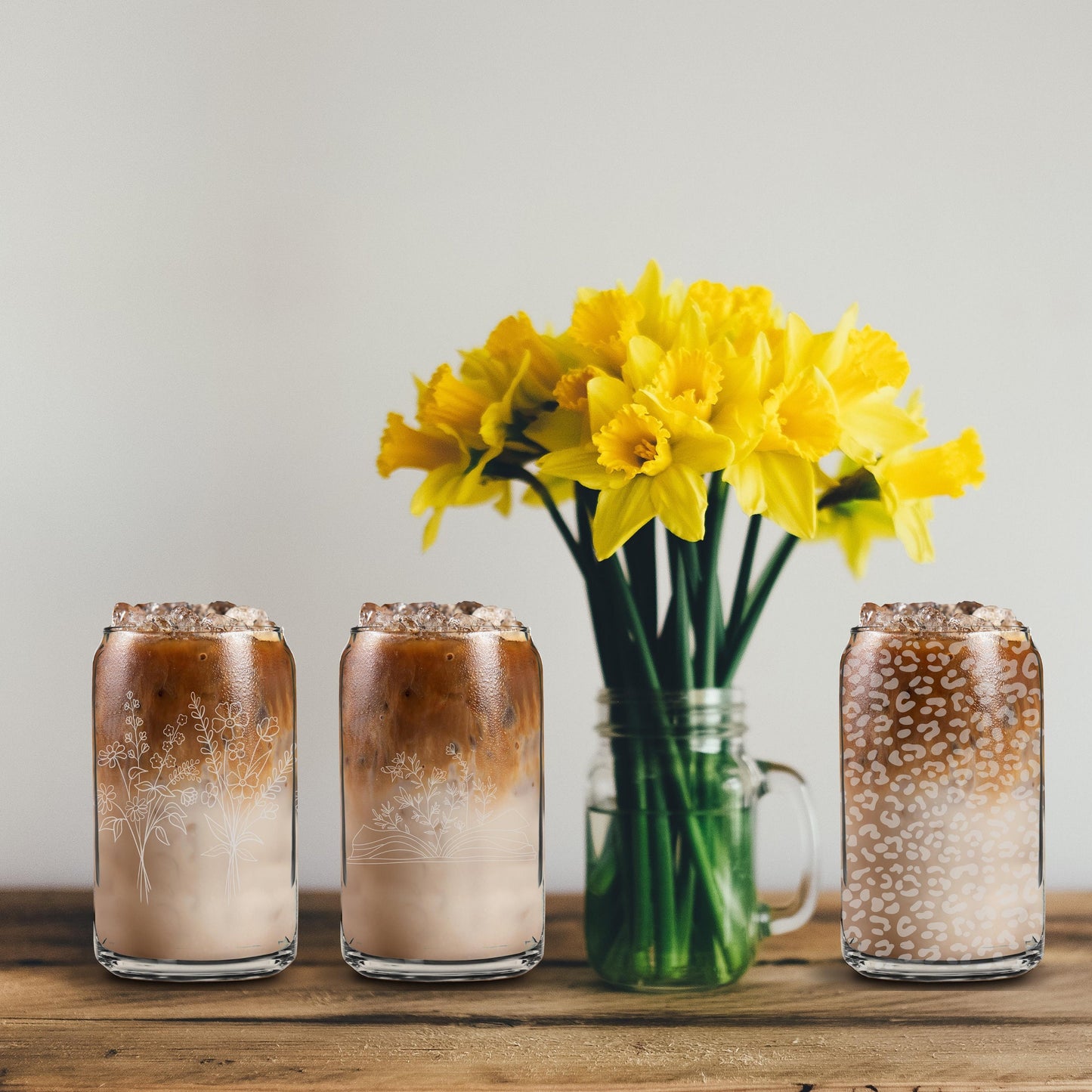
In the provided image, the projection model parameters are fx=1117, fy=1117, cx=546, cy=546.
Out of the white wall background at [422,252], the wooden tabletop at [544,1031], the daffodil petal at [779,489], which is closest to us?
the wooden tabletop at [544,1031]

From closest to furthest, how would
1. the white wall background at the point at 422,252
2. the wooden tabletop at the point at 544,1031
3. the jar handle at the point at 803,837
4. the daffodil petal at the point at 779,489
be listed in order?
the wooden tabletop at the point at 544,1031
the daffodil petal at the point at 779,489
the jar handle at the point at 803,837
the white wall background at the point at 422,252

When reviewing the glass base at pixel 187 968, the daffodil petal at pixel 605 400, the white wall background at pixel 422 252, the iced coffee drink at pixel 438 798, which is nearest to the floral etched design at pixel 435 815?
the iced coffee drink at pixel 438 798

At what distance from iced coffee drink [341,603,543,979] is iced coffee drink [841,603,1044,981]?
224 millimetres

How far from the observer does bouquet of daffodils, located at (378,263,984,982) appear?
2.18ft

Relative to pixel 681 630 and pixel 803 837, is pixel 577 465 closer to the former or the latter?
pixel 681 630

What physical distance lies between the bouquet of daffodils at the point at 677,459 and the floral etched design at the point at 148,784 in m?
0.22

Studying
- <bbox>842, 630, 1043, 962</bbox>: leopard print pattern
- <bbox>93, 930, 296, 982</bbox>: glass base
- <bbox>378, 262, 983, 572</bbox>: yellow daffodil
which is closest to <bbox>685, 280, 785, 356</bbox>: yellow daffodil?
<bbox>378, 262, 983, 572</bbox>: yellow daffodil

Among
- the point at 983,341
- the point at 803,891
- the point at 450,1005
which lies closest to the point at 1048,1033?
the point at 803,891

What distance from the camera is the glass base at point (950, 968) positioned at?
699 millimetres

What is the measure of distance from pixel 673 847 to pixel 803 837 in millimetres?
122

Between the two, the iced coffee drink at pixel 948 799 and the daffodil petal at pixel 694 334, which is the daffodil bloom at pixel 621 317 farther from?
the iced coffee drink at pixel 948 799

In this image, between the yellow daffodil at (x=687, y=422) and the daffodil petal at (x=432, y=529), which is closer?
the yellow daffodil at (x=687, y=422)

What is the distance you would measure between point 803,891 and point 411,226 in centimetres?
65

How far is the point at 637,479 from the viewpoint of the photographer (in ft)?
2.20
